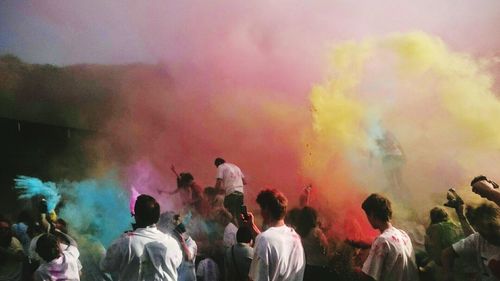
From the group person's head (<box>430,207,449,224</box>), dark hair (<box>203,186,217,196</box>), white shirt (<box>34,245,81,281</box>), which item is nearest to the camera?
white shirt (<box>34,245,81,281</box>)

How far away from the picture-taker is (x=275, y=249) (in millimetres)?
4125

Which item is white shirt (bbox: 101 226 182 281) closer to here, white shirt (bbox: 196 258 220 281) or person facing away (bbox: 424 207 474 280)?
white shirt (bbox: 196 258 220 281)

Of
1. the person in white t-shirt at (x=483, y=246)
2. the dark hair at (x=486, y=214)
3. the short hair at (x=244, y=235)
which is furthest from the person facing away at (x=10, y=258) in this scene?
the dark hair at (x=486, y=214)

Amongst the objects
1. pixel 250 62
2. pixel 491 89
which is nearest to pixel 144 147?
pixel 250 62

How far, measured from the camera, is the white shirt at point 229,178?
27.3 feet

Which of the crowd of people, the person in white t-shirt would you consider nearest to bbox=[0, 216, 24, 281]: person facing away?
the crowd of people

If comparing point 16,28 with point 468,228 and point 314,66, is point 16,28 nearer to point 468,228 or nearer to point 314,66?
point 314,66

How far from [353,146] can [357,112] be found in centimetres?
54

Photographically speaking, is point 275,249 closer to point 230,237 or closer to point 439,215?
point 439,215

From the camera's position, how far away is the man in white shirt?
8.30m

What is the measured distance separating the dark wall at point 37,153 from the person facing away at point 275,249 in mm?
6418

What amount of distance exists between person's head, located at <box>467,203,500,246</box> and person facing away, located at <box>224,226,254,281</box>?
84.7 inches

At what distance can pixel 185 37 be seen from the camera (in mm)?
9586

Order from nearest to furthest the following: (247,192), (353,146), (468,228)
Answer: (468,228) < (353,146) < (247,192)
